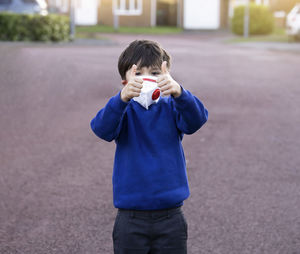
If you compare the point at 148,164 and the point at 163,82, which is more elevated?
the point at 163,82

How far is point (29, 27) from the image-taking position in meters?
18.6

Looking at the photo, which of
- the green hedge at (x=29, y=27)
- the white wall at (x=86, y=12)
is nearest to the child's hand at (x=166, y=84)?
the green hedge at (x=29, y=27)

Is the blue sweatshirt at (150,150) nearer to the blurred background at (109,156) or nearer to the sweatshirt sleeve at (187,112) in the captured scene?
the sweatshirt sleeve at (187,112)

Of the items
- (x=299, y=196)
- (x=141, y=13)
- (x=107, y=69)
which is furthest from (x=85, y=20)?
(x=299, y=196)

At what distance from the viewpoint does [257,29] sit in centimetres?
3116

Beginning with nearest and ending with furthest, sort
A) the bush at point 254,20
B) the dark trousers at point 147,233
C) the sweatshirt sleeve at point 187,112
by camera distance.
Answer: the sweatshirt sleeve at point 187,112
the dark trousers at point 147,233
the bush at point 254,20

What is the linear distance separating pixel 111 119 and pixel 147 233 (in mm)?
522

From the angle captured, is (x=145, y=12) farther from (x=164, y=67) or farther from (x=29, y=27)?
(x=164, y=67)

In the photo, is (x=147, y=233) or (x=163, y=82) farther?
(x=147, y=233)

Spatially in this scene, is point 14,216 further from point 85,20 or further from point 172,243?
point 85,20

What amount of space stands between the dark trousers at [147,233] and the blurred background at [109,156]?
1.39 meters

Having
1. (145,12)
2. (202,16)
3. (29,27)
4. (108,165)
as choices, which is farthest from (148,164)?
(145,12)

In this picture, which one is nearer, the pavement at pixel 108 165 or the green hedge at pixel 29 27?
the pavement at pixel 108 165

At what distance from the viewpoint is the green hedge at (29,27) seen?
1806 cm
